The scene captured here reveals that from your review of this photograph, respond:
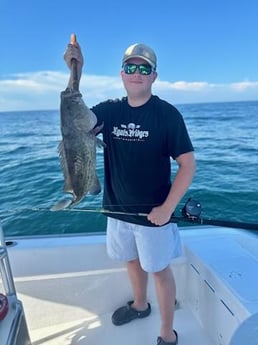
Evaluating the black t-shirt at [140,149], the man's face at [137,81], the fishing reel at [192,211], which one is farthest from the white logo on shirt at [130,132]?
the fishing reel at [192,211]

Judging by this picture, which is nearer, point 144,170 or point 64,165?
point 64,165

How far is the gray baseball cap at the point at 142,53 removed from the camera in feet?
5.45

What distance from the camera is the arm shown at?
66.2 inches

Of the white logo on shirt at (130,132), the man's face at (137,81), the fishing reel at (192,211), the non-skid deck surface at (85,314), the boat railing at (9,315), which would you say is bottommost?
the non-skid deck surface at (85,314)

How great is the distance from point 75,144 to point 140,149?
15.3 inches

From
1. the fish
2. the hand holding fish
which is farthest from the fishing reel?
the hand holding fish

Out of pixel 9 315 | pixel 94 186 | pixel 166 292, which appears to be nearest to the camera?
pixel 9 315

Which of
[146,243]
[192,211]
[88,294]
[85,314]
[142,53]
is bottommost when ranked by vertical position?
[85,314]

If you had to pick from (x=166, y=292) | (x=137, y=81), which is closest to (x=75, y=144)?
(x=137, y=81)

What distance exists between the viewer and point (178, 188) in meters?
1.70

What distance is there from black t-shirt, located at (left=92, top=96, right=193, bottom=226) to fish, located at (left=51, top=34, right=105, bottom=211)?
277mm

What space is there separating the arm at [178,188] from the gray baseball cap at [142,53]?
52 cm

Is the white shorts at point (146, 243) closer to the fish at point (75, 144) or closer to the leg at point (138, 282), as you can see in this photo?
the leg at point (138, 282)

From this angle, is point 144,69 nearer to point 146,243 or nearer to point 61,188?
point 146,243
